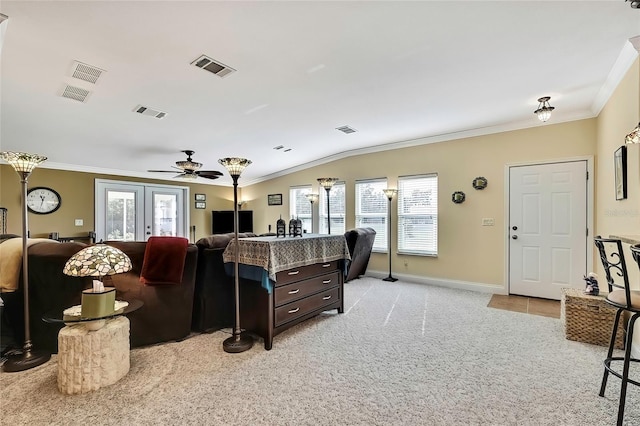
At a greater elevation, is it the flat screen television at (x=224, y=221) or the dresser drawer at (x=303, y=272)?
the flat screen television at (x=224, y=221)

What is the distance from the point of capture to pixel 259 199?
28.2 feet

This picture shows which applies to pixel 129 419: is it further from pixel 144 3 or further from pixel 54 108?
pixel 54 108

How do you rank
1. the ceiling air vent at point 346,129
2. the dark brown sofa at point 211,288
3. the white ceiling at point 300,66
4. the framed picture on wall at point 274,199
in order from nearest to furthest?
1. the white ceiling at point 300,66
2. the dark brown sofa at point 211,288
3. the ceiling air vent at point 346,129
4. the framed picture on wall at point 274,199

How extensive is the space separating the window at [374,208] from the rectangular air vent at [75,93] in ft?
15.7

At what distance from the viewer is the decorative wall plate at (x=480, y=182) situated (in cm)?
494

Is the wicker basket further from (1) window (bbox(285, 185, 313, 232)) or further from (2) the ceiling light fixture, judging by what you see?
(1) window (bbox(285, 185, 313, 232))

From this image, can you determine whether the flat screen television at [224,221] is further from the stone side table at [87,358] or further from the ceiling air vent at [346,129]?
the stone side table at [87,358]

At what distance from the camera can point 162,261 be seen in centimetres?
279

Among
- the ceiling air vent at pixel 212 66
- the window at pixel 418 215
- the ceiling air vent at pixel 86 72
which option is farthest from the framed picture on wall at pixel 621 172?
the ceiling air vent at pixel 86 72

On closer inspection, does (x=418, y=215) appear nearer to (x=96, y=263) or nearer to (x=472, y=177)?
(x=472, y=177)

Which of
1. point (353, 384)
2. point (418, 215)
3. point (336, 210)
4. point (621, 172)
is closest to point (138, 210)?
point (336, 210)

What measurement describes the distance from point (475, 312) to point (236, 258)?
3145 mm

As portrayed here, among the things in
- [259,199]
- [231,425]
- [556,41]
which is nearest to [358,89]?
[556,41]

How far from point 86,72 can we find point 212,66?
1.27 m
